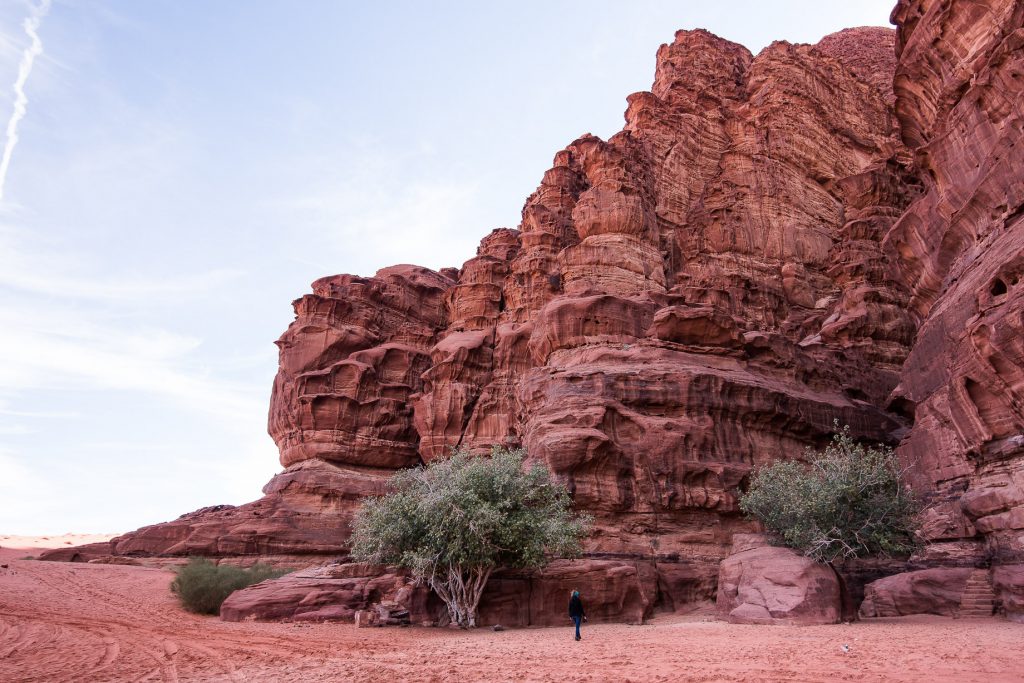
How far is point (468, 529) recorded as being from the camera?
880 inches

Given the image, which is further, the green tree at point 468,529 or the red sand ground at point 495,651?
the green tree at point 468,529

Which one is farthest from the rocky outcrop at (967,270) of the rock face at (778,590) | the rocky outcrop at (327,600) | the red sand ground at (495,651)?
the rocky outcrop at (327,600)

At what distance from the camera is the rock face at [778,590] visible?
19.6 m

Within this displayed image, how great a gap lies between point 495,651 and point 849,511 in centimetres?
1412

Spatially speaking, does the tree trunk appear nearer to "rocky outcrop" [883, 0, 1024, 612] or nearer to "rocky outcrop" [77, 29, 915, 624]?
"rocky outcrop" [77, 29, 915, 624]

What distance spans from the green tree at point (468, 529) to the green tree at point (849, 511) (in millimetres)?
7393

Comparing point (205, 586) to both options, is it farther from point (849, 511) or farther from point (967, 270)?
point (967, 270)

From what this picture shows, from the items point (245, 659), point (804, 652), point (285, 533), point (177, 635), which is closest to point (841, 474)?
point (804, 652)

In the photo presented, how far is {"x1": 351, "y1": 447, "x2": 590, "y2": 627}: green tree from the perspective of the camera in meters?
22.1

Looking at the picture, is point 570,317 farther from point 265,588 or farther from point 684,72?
point 684,72

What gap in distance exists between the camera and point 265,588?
77.5ft

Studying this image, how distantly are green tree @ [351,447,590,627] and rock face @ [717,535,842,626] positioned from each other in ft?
17.2

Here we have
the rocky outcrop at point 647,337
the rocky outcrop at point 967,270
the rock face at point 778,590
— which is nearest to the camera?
the rock face at point 778,590

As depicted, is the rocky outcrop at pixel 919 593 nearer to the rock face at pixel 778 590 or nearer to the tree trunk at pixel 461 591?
the rock face at pixel 778 590
